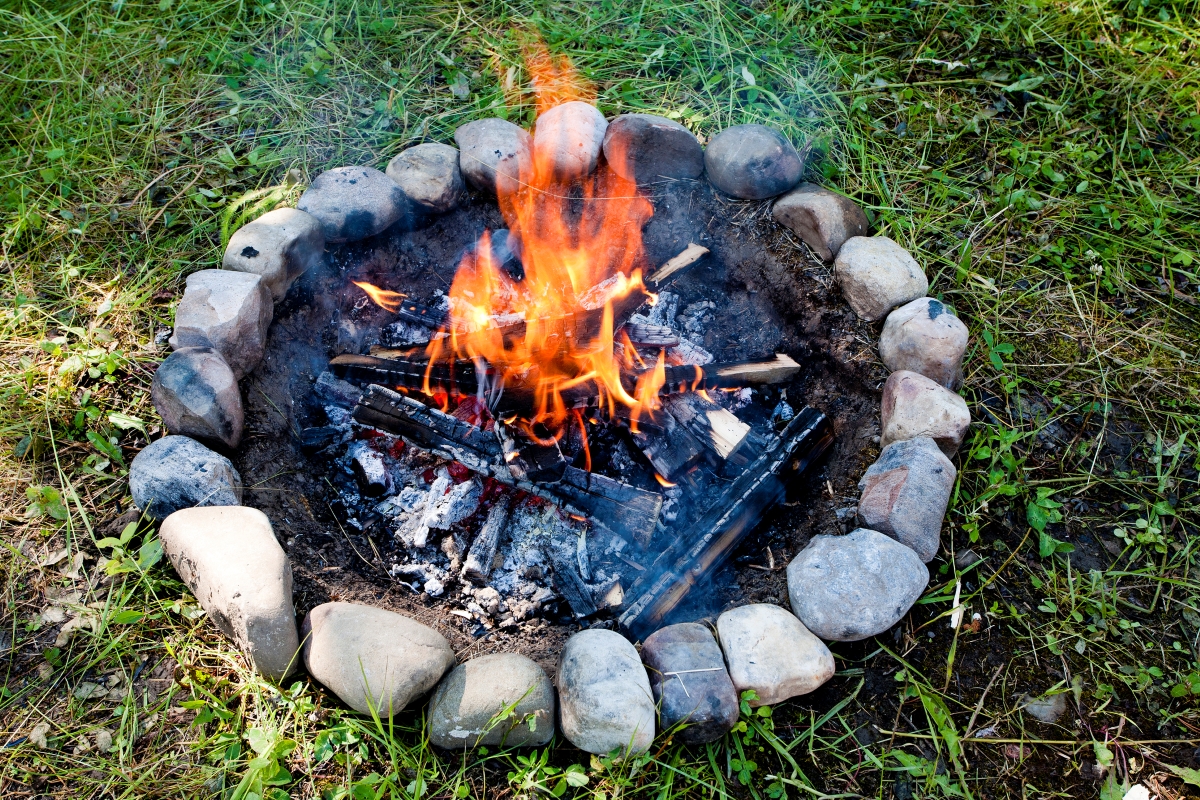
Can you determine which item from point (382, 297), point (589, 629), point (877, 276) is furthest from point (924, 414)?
point (382, 297)

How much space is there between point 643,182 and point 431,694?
7.53 ft

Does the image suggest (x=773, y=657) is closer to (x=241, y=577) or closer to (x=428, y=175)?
(x=241, y=577)

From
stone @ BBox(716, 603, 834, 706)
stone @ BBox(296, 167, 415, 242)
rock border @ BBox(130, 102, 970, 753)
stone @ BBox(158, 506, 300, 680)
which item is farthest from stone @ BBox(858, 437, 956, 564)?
stone @ BBox(296, 167, 415, 242)

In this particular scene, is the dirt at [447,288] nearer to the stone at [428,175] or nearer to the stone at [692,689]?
the stone at [428,175]

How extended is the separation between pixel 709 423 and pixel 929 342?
0.83 m

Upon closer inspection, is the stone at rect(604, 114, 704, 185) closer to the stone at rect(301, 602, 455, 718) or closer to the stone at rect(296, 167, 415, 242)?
the stone at rect(296, 167, 415, 242)

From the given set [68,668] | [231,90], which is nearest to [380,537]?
[68,668]

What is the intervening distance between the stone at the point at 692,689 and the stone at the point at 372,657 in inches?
24.2

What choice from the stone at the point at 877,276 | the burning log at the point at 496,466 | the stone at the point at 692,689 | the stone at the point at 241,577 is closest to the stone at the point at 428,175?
the burning log at the point at 496,466

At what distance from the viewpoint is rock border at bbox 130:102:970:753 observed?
6.29ft

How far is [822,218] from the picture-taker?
283 cm

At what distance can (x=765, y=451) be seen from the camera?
2.58 meters

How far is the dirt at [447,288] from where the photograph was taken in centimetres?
233

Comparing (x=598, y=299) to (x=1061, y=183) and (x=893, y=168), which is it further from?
(x=1061, y=183)
